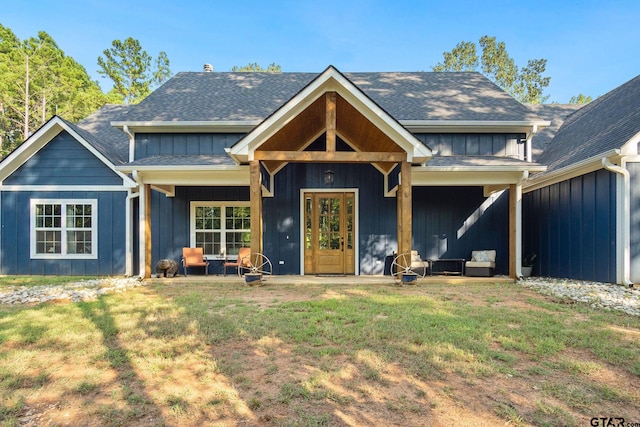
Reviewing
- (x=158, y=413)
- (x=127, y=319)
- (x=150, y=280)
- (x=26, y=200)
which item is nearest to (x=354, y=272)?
(x=150, y=280)

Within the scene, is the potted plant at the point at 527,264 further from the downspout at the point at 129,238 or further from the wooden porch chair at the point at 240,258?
the downspout at the point at 129,238

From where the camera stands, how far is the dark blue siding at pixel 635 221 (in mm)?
7141

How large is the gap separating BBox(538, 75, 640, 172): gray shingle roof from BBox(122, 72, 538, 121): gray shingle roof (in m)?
1.30

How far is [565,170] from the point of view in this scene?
8219 mm

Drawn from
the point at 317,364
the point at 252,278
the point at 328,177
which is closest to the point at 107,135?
the point at 328,177

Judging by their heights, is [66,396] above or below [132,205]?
below

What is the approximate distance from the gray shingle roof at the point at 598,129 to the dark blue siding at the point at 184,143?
842 cm

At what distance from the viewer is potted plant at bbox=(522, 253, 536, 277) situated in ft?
30.8

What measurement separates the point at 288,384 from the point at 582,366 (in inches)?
103

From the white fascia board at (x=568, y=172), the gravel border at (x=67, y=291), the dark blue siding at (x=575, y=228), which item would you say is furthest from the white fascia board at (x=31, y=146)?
the dark blue siding at (x=575, y=228)

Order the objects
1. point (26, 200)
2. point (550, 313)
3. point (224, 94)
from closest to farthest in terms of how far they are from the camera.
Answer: point (550, 313)
point (26, 200)
point (224, 94)

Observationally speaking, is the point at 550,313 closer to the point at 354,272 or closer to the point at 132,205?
the point at 354,272

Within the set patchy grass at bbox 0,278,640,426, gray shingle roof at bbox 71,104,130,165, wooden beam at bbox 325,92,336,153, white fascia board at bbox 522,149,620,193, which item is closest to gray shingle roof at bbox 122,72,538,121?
gray shingle roof at bbox 71,104,130,165

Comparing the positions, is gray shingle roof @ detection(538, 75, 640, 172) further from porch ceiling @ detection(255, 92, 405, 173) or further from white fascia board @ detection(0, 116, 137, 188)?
white fascia board @ detection(0, 116, 137, 188)
